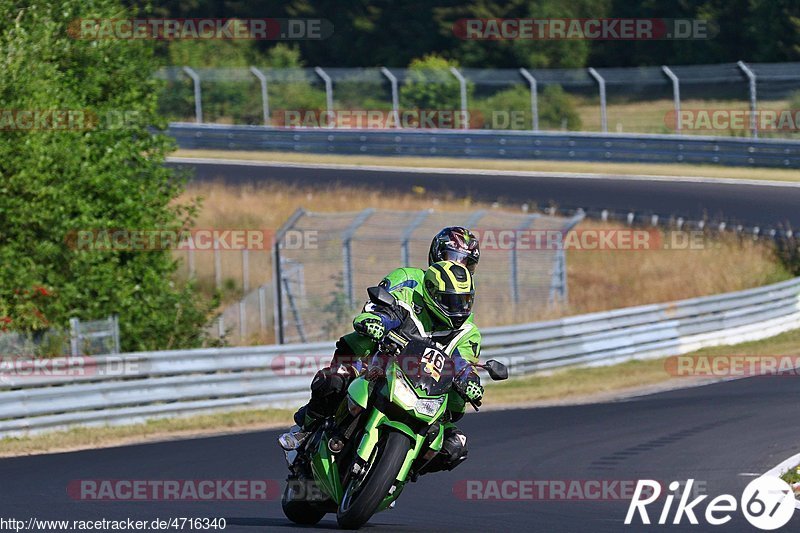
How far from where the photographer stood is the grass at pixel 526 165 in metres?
34.4

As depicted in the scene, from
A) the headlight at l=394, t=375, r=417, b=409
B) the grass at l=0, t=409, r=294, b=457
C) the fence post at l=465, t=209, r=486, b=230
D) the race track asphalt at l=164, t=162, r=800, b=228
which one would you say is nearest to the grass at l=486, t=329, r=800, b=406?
the grass at l=0, t=409, r=294, b=457

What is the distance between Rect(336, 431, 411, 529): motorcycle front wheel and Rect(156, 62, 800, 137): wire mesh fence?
Result: 28870 millimetres

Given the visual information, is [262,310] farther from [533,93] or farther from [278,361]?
[533,93]

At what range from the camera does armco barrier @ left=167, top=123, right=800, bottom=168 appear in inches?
1357

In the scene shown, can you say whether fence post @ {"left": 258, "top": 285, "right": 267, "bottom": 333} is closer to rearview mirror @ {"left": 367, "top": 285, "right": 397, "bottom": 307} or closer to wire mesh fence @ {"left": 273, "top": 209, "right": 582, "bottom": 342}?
wire mesh fence @ {"left": 273, "top": 209, "right": 582, "bottom": 342}

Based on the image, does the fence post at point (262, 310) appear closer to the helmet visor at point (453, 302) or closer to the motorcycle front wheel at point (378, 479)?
the helmet visor at point (453, 302)

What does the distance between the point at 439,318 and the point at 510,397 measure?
1099 centimetres

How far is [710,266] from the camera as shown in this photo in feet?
88.3

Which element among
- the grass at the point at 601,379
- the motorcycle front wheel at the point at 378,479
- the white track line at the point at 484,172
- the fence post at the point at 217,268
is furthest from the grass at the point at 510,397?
the white track line at the point at 484,172

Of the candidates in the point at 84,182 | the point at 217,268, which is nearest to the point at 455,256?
the point at 84,182

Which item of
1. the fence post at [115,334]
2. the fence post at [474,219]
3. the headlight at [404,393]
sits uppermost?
the fence post at [474,219]

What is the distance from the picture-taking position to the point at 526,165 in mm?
38219

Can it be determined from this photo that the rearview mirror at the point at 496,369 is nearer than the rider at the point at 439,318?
No

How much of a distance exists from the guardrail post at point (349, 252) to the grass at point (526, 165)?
14.6 meters
